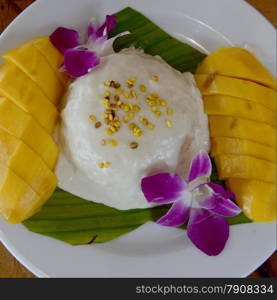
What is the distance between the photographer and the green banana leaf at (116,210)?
182cm

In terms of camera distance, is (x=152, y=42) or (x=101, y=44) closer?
(x=101, y=44)

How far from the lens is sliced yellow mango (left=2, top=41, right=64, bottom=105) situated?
174cm

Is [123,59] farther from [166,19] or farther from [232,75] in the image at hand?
[232,75]

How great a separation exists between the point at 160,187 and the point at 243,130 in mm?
461

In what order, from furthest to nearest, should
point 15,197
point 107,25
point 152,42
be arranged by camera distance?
1. point 152,42
2. point 107,25
3. point 15,197

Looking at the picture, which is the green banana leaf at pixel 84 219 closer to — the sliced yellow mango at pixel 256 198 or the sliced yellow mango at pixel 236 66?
the sliced yellow mango at pixel 256 198

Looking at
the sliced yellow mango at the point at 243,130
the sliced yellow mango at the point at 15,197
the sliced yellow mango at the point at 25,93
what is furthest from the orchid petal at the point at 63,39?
the sliced yellow mango at the point at 243,130

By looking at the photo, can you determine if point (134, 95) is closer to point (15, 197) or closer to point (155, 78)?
point (155, 78)

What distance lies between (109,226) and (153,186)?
312 millimetres

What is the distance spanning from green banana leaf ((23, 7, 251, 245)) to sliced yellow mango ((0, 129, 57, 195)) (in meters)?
0.12

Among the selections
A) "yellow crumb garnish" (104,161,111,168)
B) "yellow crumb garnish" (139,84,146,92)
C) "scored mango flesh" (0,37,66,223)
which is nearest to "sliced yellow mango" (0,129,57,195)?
"scored mango flesh" (0,37,66,223)

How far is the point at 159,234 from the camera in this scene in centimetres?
193

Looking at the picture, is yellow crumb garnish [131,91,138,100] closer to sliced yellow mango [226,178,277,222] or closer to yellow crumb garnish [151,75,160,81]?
yellow crumb garnish [151,75,160,81]

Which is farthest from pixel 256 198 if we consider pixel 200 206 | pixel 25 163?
pixel 25 163
